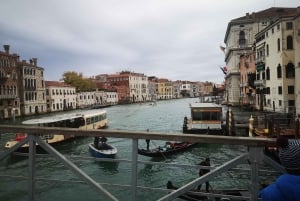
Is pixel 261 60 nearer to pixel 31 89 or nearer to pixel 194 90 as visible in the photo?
pixel 31 89

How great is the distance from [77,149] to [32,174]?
55.1 feet

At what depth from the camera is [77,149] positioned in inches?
755

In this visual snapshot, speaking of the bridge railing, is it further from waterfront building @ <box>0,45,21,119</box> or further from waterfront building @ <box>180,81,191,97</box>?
waterfront building @ <box>180,81,191,97</box>

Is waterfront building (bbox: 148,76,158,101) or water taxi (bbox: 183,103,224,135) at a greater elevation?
waterfront building (bbox: 148,76,158,101)

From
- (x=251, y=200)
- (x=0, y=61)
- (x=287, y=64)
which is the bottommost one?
(x=251, y=200)

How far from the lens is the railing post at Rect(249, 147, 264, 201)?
226cm

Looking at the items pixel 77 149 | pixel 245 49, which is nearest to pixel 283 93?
pixel 77 149

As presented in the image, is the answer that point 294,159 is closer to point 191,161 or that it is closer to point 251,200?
point 251,200

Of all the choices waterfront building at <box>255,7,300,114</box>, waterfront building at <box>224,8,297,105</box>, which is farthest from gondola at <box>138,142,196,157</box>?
waterfront building at <box>224,8,297,105</box>

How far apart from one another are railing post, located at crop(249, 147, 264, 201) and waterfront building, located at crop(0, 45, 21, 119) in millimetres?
46269

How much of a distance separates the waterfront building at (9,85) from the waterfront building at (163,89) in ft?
283

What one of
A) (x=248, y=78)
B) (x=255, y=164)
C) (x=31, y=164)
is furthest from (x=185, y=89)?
(x=255, y=164)

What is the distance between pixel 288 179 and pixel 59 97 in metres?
63.7

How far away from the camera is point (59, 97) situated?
2473 inches
